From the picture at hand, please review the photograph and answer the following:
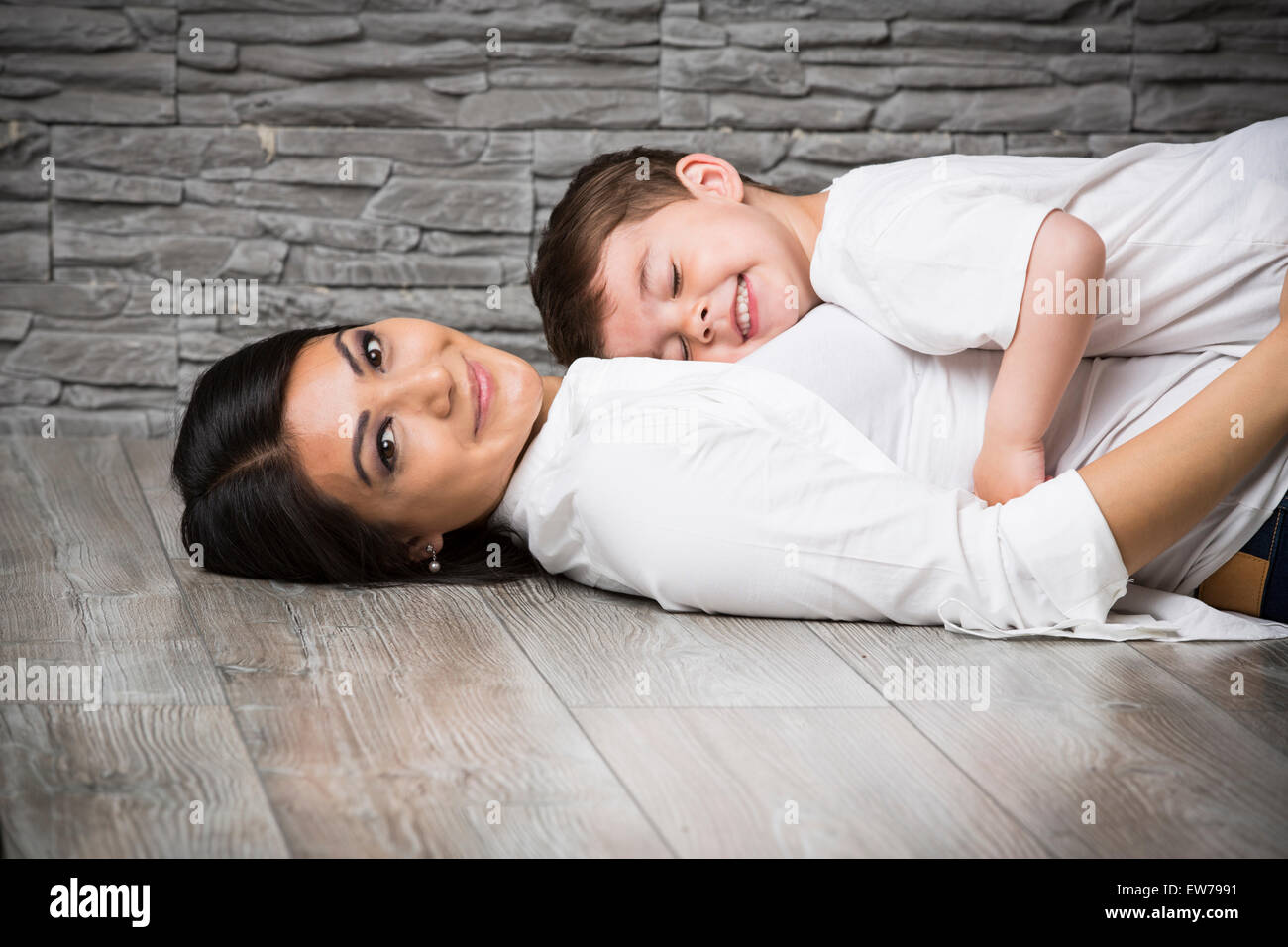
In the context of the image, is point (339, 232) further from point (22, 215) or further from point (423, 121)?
point (22, 215)

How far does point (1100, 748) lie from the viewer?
1154mm

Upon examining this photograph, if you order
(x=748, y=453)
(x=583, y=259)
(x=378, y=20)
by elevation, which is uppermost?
(x=378, y=20)

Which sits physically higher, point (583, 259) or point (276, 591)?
point (583, 259)

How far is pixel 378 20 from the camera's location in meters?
2.51

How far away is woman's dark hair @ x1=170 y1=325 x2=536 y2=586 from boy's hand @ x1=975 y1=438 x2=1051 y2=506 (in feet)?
2.01

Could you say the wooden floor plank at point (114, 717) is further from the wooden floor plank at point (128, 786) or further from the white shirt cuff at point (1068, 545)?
the white shirt cuff at point (1068, 545)

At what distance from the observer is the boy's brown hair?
178 centimetres

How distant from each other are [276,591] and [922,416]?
0.81 metres

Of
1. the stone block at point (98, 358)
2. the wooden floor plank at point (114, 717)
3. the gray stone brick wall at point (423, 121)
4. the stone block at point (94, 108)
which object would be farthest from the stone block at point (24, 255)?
the wooden floor plank at point (114, 717)

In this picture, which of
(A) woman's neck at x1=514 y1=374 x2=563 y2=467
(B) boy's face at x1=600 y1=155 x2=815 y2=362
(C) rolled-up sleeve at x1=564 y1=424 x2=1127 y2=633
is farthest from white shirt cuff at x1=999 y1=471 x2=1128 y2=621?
(A) woman's neck at x1=514 y1=374 x2=563 y2=467

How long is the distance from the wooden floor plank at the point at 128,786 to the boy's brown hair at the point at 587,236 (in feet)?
2.59

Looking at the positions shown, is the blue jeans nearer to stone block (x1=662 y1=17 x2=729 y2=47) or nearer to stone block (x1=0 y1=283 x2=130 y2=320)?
stone block (x1=662 y1=17 x2=729 y2=47)
